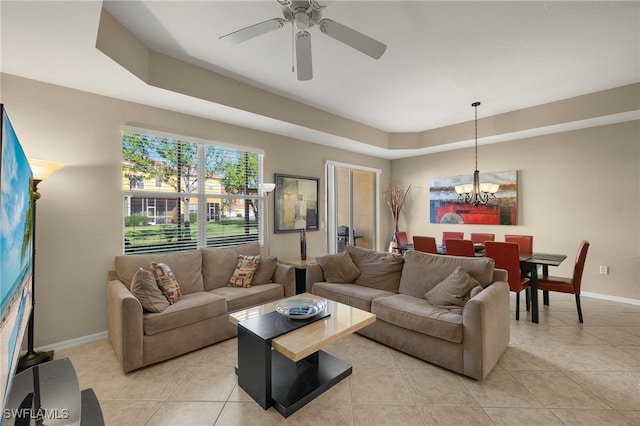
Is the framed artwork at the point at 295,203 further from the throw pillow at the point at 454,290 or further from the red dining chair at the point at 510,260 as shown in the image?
the red dining chair at the point at 510,260

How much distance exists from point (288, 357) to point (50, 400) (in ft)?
3.76

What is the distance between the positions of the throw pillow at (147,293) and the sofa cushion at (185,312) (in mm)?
60

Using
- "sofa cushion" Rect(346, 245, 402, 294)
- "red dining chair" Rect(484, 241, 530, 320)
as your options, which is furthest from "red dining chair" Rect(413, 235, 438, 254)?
"sofa cushion" Rect(346, 245, 402, 294)

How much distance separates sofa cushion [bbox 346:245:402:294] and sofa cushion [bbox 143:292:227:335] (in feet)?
5.50

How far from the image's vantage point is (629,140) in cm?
411

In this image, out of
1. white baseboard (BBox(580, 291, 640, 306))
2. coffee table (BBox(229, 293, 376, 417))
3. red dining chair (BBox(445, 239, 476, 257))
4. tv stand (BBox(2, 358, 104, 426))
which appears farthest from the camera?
white baseboard (BBox(580, 291, 640, 306))

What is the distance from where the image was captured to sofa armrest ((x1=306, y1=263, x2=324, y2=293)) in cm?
358

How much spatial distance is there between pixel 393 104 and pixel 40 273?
471 centimetres

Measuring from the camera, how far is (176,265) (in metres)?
3.17

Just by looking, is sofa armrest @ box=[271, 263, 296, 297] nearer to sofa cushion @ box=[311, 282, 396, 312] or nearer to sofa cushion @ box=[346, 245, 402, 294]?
sofa cushion @ box=[311, 282, 396, 312]

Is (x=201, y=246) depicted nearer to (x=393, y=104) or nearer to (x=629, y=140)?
(x=393, y=104)

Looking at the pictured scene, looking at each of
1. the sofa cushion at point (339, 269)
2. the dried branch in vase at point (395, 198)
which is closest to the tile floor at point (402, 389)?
the sofa cushion at point (339, 269)

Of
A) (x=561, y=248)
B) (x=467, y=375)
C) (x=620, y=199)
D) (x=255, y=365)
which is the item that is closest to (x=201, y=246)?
(x=255, y=365)

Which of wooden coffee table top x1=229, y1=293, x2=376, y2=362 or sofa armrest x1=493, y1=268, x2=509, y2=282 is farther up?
sofa armrest x1=493, y1=268, x2=509, y2=282
